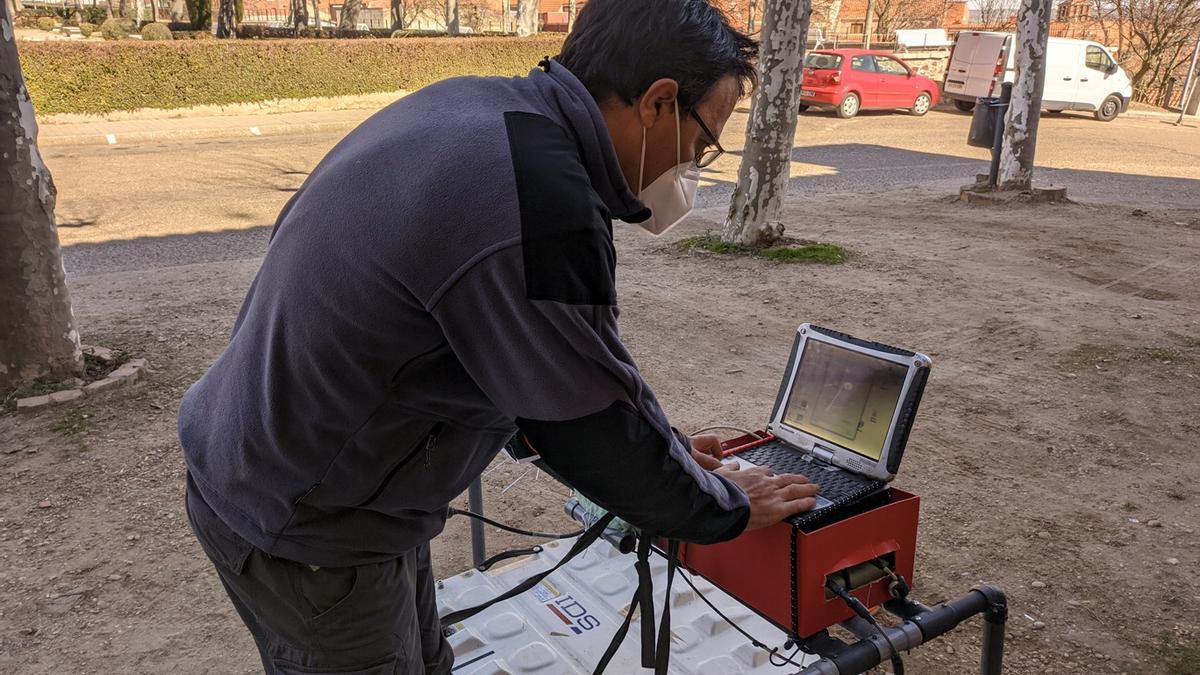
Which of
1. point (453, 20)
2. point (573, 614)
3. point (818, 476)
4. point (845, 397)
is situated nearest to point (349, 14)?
point (453, 20)

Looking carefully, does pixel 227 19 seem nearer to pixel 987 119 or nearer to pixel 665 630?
pixel 987 119

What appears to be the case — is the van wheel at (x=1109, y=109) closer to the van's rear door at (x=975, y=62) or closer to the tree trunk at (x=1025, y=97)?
the van's rear door at (x=975, y=62)

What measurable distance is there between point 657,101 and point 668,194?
26cm

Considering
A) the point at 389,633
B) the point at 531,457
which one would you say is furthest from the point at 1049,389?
the point at 389,633

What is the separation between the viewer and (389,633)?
1579mm

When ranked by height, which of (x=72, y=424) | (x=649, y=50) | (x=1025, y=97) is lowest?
(x=72, y=424)

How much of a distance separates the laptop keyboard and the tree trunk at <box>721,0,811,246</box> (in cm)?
603

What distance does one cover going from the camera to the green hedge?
630 inches

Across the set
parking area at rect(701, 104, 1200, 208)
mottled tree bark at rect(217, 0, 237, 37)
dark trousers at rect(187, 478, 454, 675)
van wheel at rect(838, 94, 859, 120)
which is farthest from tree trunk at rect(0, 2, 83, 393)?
mottled tree bark at rect(217, 0, 237, 37)

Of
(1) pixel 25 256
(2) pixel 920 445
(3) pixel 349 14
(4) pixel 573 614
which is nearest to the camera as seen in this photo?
(4) pixel 573 614

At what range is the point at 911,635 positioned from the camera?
69.3 inches

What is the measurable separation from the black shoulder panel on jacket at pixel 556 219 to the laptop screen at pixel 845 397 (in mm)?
979

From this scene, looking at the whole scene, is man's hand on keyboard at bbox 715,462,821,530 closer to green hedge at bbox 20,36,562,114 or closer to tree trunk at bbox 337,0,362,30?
green hedge at bbox 20,36,562,114

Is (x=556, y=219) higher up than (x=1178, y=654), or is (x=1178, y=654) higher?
(x=556, y=219)
